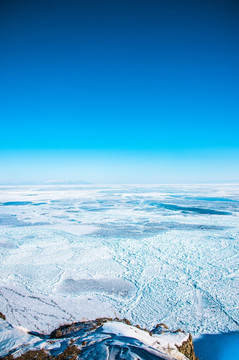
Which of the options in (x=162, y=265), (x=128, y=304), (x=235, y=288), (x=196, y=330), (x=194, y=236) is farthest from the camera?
(x=194, y=236)

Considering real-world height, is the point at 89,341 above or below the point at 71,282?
above

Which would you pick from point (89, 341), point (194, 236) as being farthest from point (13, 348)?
point (194, 236)

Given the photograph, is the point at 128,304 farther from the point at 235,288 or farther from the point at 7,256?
the point at 7,256

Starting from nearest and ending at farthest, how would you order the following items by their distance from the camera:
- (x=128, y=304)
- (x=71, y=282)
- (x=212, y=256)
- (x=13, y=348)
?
(x=13, y=348) → (x=128, y=304) → (x=71, y=282) → (x=212, y=256)

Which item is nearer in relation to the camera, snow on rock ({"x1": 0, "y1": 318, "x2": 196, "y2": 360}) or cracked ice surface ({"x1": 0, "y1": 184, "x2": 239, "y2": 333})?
snow on rock ({"x1": 0, "y1": 318, "x2": 196, "y2": 360})

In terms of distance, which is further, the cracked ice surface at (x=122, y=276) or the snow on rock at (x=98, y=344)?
the cracked ice surface at (x=122, y=276)

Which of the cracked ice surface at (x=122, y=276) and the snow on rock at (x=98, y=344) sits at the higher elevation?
the snow on rock at (x=98, y=344)

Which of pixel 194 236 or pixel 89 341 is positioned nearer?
pixel 89 341

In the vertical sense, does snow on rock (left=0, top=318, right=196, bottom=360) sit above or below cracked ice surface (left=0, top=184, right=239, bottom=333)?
above

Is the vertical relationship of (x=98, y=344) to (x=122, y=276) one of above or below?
above

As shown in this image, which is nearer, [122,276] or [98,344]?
[98,344]
